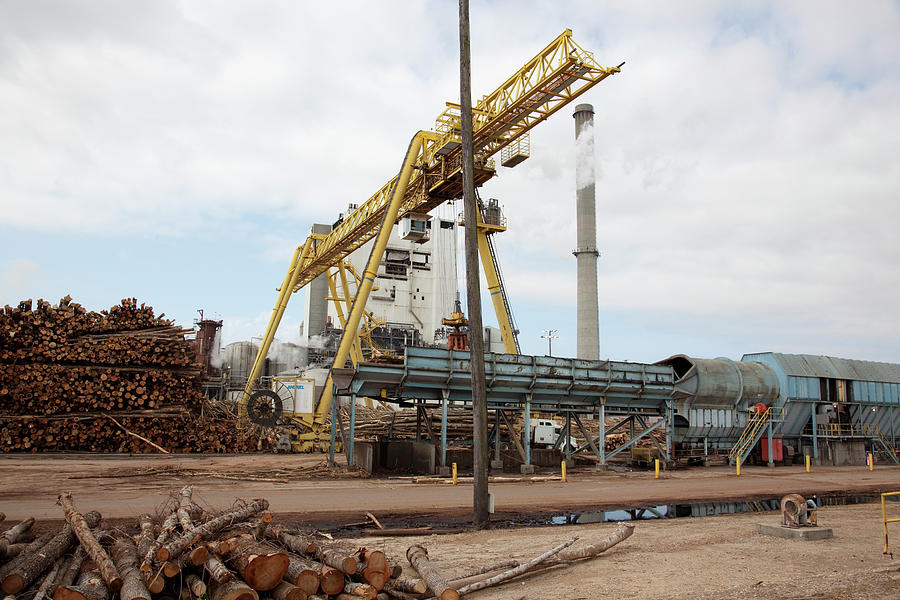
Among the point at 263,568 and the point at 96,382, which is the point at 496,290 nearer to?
the point at 96,382

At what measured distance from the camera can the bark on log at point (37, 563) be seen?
239 inches

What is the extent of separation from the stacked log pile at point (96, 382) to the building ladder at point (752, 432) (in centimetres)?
2392

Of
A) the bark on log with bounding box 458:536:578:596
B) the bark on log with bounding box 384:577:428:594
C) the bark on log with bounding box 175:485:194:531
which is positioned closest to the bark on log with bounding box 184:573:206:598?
the bark on log with bounding box 175:485:194:531

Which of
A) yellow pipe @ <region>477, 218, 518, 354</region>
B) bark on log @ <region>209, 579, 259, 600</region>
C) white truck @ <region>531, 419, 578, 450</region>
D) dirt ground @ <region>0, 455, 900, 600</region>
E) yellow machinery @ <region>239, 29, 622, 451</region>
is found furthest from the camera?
white truck @ <region>531, 419, 578, 450</region>

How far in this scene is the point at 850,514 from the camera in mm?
14078

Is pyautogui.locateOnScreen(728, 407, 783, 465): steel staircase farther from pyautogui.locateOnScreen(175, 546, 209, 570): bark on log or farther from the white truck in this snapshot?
pyautogui.locateOnScreen(175, 546, 209, 570): bark on log

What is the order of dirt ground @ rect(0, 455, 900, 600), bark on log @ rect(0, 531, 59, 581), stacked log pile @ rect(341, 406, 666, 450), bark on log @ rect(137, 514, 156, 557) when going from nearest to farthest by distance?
bark on log @ rect(0, 531, 59, 581) → bark on log @ rect(137, 514, 156, 557) → dirt ground @ rect(0, 455, 900, 600) → stacked log pile @ rect(341, 406, 666, 450)

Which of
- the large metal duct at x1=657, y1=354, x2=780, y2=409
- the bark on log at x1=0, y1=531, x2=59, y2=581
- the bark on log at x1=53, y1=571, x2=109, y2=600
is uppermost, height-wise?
the large metal duct at x1=657, y1=354, x2=780, y2=409

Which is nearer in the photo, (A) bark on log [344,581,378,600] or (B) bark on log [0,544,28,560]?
(A) bark on log [344,581,378,600]

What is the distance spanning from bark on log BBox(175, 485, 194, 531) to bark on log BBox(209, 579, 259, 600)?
1383 mm

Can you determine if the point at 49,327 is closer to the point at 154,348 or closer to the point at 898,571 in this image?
the point at 154,348

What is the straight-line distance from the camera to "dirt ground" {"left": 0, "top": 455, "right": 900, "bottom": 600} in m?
7.67

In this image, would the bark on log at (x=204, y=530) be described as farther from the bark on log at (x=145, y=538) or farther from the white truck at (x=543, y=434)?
the white truck at (x=543, y=434)

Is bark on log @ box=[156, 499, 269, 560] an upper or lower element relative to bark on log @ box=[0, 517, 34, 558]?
upper
